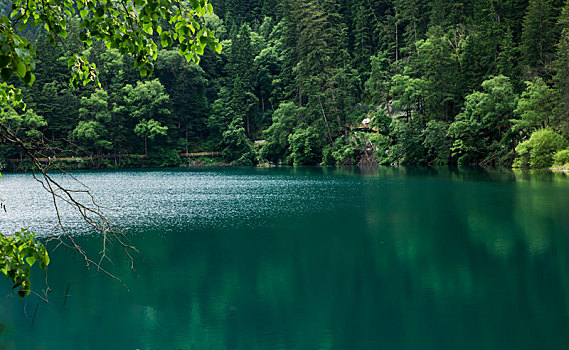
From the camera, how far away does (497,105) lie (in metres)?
48.0

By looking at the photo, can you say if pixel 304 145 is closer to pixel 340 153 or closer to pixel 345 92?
pixel 340 153

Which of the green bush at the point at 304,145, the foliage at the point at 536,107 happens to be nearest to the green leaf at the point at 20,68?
the foliage at the point at 536,107

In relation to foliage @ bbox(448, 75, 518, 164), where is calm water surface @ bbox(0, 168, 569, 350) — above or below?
below

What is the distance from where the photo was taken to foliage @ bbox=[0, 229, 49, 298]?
120 inches

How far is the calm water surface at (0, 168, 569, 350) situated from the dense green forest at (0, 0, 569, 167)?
89.8ft

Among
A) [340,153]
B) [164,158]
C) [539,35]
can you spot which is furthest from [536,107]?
[164,158]

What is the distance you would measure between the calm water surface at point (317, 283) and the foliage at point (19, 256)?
111 cm

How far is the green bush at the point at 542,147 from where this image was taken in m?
41.1

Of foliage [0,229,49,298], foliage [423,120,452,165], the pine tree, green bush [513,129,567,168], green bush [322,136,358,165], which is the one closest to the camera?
foliage [0,229,49,298]

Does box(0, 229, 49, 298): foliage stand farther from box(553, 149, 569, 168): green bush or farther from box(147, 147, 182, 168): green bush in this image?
box(147, 147, 182, 168): green bush

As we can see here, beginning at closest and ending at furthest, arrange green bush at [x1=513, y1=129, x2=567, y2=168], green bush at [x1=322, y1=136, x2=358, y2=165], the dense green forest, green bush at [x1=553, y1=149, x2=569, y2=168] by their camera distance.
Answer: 1. green bush at [x1=553, y1=149, x2=569, y2=168]
2. green bush at [x1=513, y1=129, x2=567, y2=168]
3. the dense green forest
4. green bush at [x1=322, y1=136, x2=358, y2=165]

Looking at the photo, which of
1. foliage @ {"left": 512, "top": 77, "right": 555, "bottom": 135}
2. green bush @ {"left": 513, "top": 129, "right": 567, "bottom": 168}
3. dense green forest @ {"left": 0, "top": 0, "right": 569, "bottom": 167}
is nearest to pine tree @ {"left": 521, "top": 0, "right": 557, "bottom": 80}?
dense green forest @ {"left": 0, "top": 0, "right": 569, "bottom": 167}

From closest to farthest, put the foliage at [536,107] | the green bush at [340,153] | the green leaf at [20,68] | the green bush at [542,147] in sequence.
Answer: the green leaf at [20,68] → the green bush at [542,147] → the foliage at [536,107] → the green bush at [340,153]

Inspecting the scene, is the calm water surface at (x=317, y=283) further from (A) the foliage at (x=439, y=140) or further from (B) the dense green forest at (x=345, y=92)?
(A) the foliage at (x=439, y=140)
